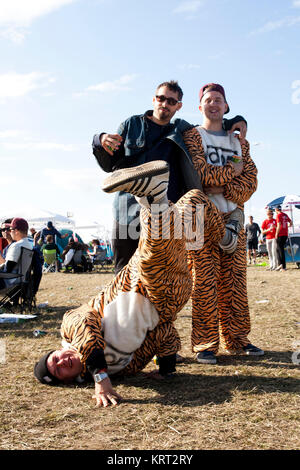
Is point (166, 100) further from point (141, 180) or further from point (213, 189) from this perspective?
point (141, 180)

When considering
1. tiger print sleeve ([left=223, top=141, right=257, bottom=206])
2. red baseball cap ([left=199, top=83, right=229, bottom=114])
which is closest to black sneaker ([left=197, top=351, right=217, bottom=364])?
tiger print sleeve ([left=223, top=141, right=257, bottom=206])

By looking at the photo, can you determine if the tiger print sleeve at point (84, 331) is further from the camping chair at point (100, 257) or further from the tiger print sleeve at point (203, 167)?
the camping chair at point (100, 257)

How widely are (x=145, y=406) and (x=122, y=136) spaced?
6.59ft

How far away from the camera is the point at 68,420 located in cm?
233

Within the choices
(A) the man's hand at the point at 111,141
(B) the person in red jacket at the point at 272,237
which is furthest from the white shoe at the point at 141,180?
(B) the person in red jacket at the point at 272,237

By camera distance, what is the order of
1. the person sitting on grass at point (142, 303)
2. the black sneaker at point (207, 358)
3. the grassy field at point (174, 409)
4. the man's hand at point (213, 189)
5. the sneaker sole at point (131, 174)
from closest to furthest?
the grassy field at point (174, 409)
the sneaker sole at point (131, 174)
the person sitting on grass at point (142, 303)
the black sneaker at point (207, 358)
the man's hand at point (213, 189)

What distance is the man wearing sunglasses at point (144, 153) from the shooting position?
10.7ft

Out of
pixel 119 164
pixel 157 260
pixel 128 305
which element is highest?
pixel 119 164

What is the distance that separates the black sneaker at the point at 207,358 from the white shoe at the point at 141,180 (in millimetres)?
1657

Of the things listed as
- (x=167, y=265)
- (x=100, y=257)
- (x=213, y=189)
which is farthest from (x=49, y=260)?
(x=167, y=265)

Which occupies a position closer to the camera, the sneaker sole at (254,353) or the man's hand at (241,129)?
the sneaker sole at (254,353)

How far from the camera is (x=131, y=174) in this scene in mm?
2225
